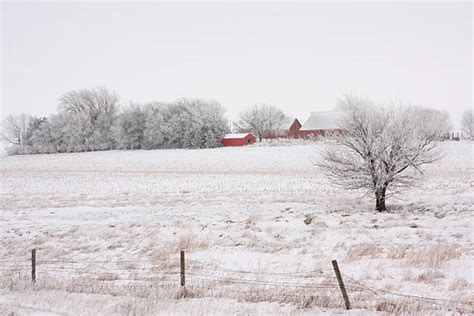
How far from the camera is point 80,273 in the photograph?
1158 centimetres

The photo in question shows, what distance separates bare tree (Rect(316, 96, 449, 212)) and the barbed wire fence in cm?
740

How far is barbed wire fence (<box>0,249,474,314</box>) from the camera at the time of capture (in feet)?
25.2

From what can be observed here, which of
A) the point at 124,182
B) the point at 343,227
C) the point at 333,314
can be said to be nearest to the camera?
the point at 333,314

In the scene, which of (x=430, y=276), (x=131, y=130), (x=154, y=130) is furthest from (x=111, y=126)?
(x=430, y=276)

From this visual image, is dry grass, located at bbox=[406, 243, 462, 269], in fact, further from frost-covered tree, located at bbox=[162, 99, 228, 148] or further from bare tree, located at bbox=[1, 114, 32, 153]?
bare tree, located at bbox=[1, 114, 32, 153]

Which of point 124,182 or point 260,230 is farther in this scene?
point 124,182

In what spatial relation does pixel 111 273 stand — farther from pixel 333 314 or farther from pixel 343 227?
pixel 343 227

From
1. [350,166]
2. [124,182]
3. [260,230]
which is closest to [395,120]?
[350,166]

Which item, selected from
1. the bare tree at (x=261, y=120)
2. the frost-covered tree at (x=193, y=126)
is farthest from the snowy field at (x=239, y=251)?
the bare tree at (x=261, y=120)

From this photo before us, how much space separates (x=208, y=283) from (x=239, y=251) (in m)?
2.84

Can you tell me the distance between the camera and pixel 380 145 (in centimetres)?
1644

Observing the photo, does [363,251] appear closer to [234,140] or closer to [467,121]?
[234,140]

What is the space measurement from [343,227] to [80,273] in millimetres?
9457

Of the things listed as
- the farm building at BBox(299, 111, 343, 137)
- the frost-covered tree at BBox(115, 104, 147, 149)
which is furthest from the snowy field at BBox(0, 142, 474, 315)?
the farm building at BBox(299, 111, 343, 137)
